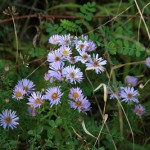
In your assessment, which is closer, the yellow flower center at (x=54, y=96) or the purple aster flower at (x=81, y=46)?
the yellow flower center at (x=54, y=96)

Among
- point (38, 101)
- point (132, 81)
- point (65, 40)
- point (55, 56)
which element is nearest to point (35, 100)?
point (38, 101)

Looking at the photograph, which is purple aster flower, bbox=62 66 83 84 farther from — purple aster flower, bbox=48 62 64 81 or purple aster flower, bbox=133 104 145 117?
purple aster flower, bbox=133 104 145 117

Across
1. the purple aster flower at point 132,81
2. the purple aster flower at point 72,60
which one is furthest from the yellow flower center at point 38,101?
the purple aster flower at point 132,81

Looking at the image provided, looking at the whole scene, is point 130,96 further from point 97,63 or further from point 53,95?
point 53,95

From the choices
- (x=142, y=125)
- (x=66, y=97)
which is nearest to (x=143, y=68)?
(x=142, y=125)

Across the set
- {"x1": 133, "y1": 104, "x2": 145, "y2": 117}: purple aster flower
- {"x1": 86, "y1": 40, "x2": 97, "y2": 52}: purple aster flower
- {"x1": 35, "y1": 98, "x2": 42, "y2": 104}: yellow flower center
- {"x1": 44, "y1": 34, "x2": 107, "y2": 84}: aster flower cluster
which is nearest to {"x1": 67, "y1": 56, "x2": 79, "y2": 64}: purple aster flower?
{"x1": 44, "y1": 34, "x2": 107, "y2": 84}: aster flower cluster

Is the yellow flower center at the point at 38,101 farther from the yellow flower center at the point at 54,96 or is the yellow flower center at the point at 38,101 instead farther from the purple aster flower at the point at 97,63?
the purple aster flower at the point at 97,63

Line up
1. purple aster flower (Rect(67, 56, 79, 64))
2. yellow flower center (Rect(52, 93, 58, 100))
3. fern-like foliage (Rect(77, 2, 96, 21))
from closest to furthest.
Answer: yellow flower center (Rect(52, 93, 58, 100))
purple aster flower (Rect(67, 56, 79, 64))
fern-like foliage (Rect(77, 2, 96, 21))
